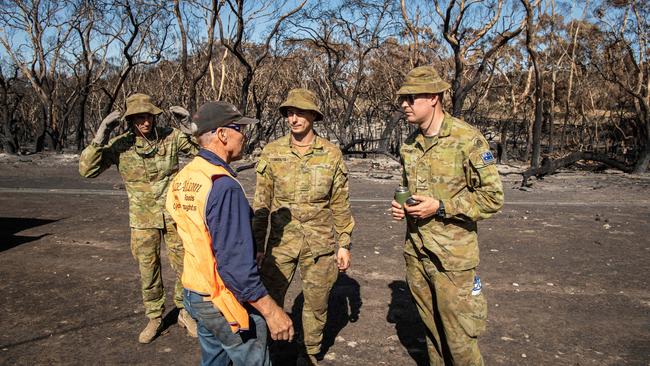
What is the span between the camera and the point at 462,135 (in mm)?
2844

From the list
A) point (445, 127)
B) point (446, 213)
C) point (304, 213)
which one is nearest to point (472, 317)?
point (446, 213)

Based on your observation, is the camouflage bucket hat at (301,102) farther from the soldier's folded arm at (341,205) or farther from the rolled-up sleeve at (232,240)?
the rolled-up sleeve at (232,240)

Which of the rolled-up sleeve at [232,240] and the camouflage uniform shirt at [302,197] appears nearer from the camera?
the rolled-up sleeve at [232,240]

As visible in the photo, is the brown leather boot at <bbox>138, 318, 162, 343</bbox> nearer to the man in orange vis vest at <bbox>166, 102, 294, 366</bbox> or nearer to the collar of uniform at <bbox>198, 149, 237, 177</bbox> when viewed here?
the man in orange vis vest at <bbox>166, 102, 294, 366</bbox>

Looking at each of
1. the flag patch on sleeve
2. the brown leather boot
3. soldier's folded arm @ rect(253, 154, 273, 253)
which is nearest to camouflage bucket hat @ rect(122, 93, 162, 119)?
soldier's folded arm @ rect(253, 154, 273, 253)

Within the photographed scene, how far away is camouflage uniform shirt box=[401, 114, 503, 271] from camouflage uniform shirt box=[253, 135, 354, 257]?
0.65 meters

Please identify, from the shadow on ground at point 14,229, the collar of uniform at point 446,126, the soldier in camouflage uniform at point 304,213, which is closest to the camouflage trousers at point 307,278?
the soldier in camouflage uniform at point 304,213

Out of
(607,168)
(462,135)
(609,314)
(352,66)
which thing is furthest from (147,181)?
(352,66)

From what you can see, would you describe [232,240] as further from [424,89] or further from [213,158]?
[424,89]

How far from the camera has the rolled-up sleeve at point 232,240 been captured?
1987mm

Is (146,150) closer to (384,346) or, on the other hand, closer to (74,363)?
(74,363)

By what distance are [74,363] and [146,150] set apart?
1.72m

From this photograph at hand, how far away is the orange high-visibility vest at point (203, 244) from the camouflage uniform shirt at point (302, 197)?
1.17 metres

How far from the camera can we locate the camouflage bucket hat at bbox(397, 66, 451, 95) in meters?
2.82
